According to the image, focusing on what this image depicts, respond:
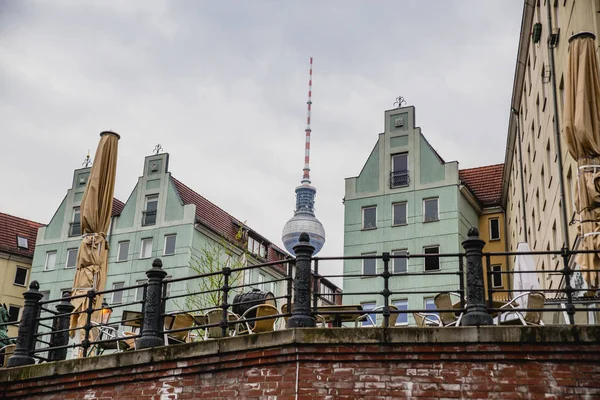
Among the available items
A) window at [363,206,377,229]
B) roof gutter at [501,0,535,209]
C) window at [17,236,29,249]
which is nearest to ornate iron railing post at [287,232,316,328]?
roof gutter at [501,0,535,209]

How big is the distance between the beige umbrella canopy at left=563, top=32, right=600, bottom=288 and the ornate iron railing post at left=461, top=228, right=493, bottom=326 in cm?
143

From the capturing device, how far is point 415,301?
41.2m

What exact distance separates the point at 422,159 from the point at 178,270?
1464cm

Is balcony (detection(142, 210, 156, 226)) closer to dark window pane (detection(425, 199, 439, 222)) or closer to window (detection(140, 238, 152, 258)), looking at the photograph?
window (detection(140, 238, 152, 258))

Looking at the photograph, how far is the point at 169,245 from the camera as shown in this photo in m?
48.2

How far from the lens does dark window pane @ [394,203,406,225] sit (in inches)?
1708

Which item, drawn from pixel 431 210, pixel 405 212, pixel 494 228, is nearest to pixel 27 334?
pixel 405 212

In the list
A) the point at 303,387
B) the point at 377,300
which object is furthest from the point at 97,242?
the point at 377,300

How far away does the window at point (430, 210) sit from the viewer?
4281 cm

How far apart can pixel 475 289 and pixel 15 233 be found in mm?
50806

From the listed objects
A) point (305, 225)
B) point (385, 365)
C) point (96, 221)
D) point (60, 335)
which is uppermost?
point (305, 225)

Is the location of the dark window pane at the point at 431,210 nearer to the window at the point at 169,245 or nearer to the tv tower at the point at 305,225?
the window at the point at 169,245

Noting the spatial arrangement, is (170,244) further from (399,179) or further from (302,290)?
(302,290)

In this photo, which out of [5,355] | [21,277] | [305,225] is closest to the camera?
[5,355]
